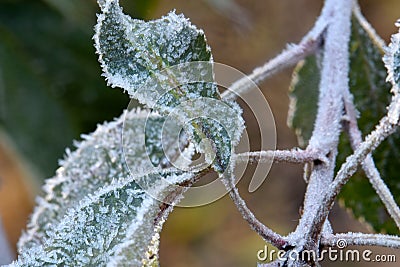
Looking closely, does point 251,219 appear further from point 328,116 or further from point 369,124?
point 369,124

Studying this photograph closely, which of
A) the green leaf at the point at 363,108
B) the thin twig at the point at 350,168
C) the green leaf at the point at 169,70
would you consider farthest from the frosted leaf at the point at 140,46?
the green leaf at the point at 363,108

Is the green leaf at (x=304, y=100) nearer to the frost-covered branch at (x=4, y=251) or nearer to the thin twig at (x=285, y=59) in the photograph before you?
the thin twig at (x=285, y=59)

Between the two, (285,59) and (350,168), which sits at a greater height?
(285,59)

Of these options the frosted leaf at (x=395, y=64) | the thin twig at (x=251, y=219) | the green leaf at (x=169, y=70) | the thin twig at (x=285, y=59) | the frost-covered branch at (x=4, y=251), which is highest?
the thin twig at (x=285, y=59)

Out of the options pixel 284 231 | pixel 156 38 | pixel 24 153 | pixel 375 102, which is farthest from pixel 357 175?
pixel 284 231

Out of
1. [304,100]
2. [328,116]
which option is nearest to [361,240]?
[328,116]
